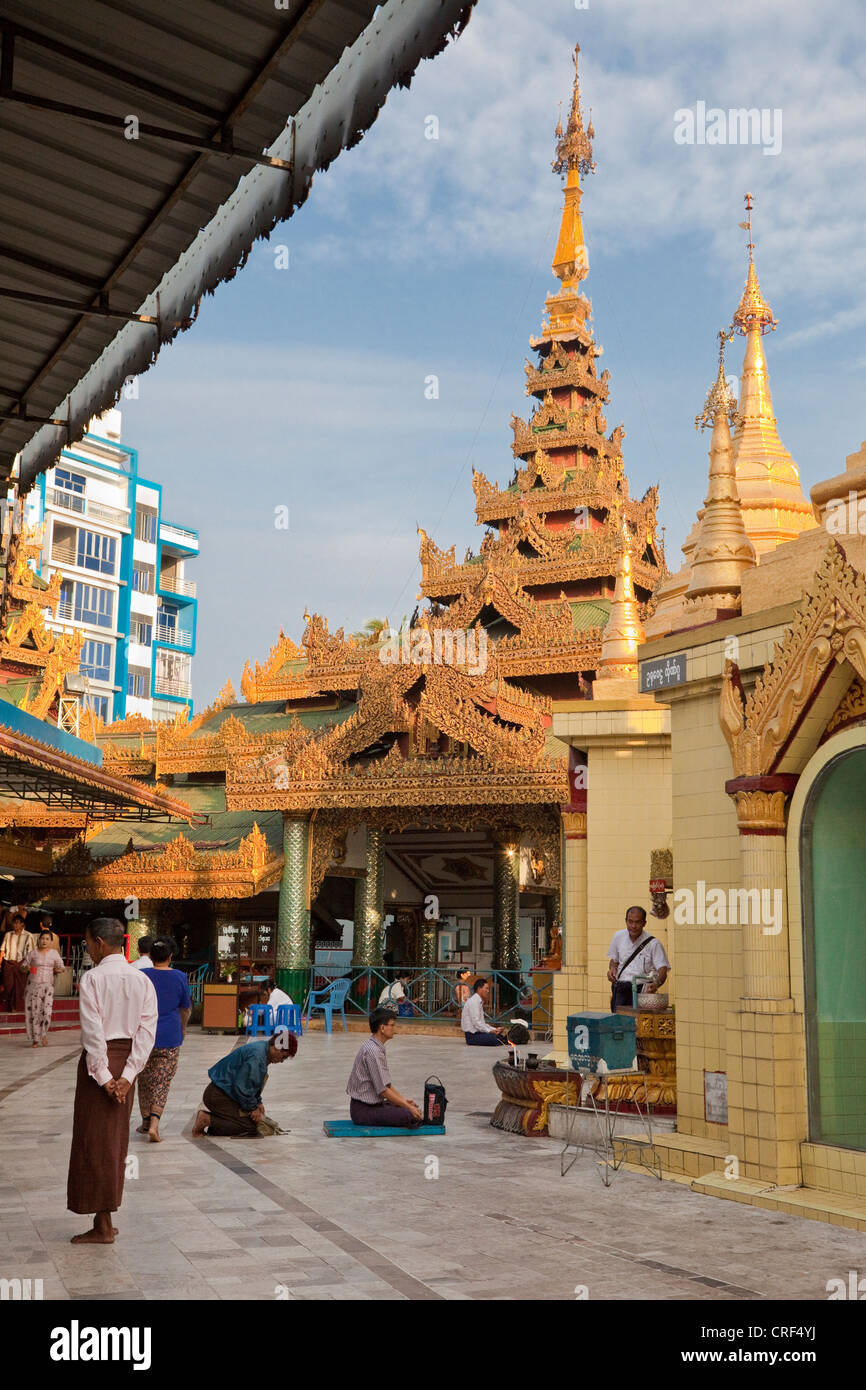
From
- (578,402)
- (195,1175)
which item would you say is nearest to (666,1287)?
(195,1175)

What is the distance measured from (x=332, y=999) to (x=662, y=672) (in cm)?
1373

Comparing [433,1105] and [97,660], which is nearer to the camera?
[433,1105]

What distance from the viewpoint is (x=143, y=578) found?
62406 mm

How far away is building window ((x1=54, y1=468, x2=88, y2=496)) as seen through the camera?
5681 cm

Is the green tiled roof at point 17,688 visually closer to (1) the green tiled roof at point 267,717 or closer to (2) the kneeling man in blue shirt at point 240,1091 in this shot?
(1) the green tiled roof at point 267,717

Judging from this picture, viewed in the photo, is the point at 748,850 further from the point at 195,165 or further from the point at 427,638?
the point at 427,638

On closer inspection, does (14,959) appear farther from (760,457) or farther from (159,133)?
(159,133)

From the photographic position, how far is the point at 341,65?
4809 millimetres

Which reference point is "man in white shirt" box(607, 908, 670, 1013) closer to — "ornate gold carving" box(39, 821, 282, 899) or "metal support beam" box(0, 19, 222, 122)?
"metal support beam" box(0, 19, 222, 122)

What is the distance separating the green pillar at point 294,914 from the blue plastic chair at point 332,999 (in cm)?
28

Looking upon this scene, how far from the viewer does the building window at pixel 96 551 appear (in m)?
57.7

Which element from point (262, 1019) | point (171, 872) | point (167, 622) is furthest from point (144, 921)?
point (167, 622)

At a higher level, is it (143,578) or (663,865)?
(143,578)
